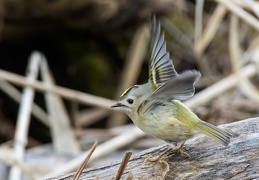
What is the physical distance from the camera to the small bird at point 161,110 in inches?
108

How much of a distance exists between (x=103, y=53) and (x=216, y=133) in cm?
445

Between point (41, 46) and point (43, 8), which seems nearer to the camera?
point (43, 8)

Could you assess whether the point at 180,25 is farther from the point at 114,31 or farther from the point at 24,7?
the point at 24,7

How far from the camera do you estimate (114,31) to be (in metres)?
6.56

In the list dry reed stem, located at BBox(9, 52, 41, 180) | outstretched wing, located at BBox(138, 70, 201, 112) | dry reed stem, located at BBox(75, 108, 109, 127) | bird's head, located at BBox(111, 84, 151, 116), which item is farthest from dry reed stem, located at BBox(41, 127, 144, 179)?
outstretched wing, located at BBox(138, 70, 201, 112)

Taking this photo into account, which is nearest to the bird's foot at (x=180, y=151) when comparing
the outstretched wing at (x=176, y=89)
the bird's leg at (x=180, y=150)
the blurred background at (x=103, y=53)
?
the bird's leg at (x=180, y=150)

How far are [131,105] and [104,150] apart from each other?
1857mm

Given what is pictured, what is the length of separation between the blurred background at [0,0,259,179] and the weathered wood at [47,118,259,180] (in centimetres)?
239

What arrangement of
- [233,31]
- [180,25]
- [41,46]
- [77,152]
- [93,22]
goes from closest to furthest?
1. [77,152]
2. [233,31]
3. [93,22]
4. [41,46]
5. [180,25]

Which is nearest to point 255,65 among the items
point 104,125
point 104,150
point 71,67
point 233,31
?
point 233,31

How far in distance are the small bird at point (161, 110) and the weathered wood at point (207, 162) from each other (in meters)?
0.05

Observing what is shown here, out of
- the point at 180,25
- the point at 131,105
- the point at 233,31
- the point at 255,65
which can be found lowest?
the point at 131,105

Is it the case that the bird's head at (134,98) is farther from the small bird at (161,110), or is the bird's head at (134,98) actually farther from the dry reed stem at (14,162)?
the dry reed stem at (14,162)

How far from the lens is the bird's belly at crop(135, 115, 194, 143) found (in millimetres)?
2758
